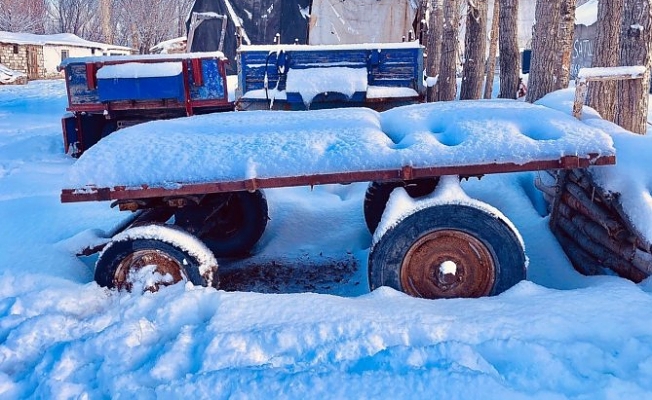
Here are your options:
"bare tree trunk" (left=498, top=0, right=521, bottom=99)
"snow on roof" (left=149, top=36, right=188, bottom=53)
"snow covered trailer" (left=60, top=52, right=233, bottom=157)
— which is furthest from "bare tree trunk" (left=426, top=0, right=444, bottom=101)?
"snow on roof" (left=149, top=36, right=188, bottom=53)

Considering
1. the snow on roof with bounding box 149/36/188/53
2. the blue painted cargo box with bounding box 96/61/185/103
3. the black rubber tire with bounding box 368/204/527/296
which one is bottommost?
the black rubber tire with bounding box 368/204/527/296

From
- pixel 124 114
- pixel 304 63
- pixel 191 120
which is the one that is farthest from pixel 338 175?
pixel 124 114

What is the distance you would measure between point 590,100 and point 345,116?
3643 millimetres

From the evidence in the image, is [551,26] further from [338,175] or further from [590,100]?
[338,175]

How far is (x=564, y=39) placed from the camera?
21.8 ft

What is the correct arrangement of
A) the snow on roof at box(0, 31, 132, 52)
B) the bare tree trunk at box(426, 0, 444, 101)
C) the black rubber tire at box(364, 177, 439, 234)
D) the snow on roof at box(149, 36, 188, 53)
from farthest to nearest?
the snow on roof at box(0, 31, 132, 52) → the snow on roof at box(149, 36, 188, 53) → the bare tree trunk at box(426, 0, 444, 101) → the black rubber tire at box(364, 177, 439, 234)

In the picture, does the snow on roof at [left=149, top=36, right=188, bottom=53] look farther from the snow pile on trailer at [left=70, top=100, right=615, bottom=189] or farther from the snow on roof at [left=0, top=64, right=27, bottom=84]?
the snow pile on trailer at [left=70, top=100, right=615, bottom=189]

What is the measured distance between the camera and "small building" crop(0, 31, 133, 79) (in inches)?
1421

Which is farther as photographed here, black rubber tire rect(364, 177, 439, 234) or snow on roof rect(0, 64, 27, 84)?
snow on roof rect(0, 64, 27, 84)

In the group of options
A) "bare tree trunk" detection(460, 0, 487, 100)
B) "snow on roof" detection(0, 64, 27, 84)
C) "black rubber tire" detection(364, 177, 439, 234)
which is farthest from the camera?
"snow on roof" detection(0, 64, 27, 84)

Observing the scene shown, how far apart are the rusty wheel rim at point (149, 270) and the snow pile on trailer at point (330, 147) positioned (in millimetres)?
512

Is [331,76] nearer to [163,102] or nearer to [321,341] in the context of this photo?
[163,102]

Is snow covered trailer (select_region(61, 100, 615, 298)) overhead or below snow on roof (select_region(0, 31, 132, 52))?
below

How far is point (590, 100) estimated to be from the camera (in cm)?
656
